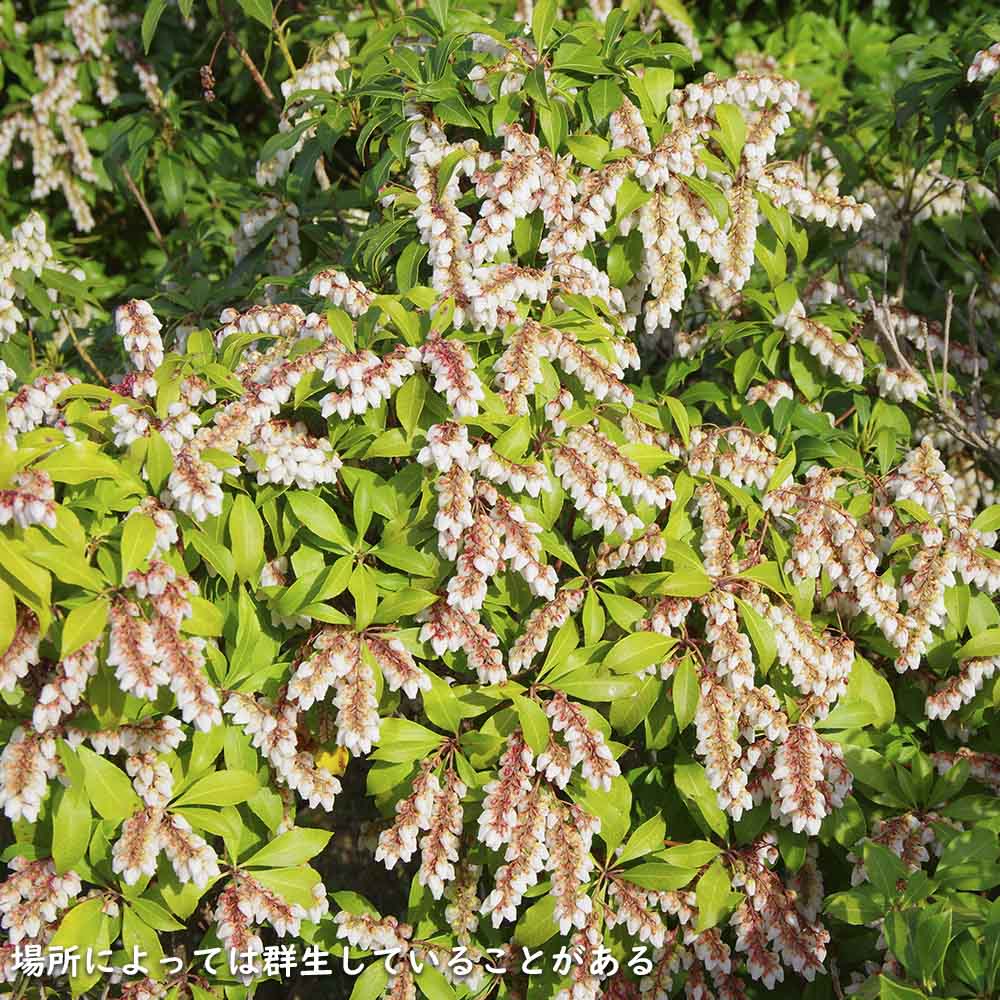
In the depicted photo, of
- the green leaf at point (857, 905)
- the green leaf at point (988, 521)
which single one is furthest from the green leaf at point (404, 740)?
the green leaf at point (988, 521)

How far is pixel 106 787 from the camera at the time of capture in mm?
2619

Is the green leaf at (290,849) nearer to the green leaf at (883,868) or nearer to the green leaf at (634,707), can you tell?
the green leaf at (634,707)

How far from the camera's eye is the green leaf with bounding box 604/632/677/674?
2834 mm

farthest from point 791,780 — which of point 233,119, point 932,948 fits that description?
point 233,119

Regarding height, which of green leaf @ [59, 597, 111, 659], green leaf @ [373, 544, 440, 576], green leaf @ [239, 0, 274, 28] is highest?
green leaf @ [239, 0, 274, 28]

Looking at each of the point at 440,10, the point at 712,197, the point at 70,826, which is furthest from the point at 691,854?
the point at 440,10

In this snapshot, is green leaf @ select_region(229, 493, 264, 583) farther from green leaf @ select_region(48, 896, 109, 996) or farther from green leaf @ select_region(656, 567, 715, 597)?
green leaf @ select_region(656, 567, 715, 597)

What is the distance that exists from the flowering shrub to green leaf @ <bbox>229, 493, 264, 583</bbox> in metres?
0.01

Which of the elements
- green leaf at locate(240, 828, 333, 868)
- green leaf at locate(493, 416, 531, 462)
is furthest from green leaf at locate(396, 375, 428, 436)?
green leaf at locate(240, 828, 333, 868)

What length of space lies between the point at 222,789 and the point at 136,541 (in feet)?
2.06

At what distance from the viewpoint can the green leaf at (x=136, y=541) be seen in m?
2.47

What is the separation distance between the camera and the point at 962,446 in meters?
3.98

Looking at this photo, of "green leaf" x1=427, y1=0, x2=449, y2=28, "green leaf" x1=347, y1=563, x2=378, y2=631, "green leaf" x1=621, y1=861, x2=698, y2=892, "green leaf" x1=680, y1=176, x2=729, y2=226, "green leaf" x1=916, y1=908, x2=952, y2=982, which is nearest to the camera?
"green leaf" x1=916, y1=908, x2=952, y2=982

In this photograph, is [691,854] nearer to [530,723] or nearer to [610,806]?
[610,806]
